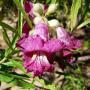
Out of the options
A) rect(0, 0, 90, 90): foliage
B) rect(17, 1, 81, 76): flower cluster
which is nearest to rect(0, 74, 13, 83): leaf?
rect(0, 0, 90, 90): foliage

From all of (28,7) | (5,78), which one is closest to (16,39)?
(28,7)

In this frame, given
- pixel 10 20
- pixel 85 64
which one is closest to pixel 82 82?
pixel 85 64

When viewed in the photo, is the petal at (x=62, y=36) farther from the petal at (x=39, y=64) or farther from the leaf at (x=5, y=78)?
the leaf at (x=5, y=78)

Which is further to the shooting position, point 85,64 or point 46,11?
point 85,64

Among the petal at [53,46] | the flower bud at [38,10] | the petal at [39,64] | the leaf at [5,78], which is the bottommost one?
the leaf at [5,78]

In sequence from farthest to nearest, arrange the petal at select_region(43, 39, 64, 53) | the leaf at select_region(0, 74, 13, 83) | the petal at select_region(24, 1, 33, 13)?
1. the leaf at select_region(0, 74, 13, 83)
2. the petal at select_region(24, 1, 33, 13)
3. the petal at select_region(43, 39, 64, 53)

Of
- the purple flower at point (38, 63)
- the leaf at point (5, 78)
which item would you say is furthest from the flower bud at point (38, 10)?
the leaf at point (5, 78)

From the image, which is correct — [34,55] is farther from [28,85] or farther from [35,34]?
[28,85]

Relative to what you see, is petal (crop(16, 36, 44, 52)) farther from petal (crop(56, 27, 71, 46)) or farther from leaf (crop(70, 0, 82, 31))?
leaf (crop(70, 0, 82, 31))
